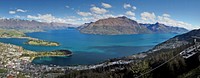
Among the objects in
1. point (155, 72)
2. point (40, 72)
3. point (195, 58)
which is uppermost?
point (195, 58)

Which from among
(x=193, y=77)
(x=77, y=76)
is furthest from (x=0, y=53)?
(x=193, y=77)

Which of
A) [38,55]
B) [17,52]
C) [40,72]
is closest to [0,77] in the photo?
[40,72]

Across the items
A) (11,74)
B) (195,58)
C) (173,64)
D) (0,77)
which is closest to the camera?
(195,58)

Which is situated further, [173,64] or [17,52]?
[17,52]

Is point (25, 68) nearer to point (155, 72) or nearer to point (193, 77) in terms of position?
point (155, 72)

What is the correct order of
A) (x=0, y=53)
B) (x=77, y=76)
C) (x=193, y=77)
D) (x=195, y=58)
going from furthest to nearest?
(x=0, y=53) < (x=77, y=76) < (x=195, y=58) < (x=193, y=77)

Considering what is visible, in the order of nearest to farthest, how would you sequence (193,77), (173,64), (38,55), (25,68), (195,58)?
(193,77) → (195,58) → (173,64) → (25,68) → (38,55)

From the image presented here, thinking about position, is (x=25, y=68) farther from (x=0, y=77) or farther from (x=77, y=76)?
(x=77, y=76)

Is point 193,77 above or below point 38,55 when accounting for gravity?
above

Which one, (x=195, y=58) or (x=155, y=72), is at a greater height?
(x=195, y=58)
